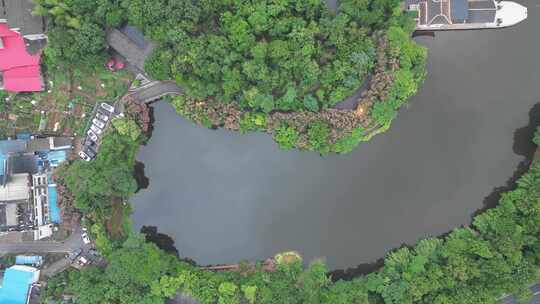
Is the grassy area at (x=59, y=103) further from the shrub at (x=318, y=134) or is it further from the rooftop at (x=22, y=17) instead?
the shrub at (x=318, y=134)

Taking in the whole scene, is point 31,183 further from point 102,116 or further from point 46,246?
point 102,116

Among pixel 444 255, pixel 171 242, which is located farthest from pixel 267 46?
pixel 444 255

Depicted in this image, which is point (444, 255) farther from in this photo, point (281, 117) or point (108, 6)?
point (108, 6)

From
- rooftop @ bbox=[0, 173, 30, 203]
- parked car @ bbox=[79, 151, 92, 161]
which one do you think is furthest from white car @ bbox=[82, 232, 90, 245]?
parked car @ bbox=[79, 151, 92, 161]

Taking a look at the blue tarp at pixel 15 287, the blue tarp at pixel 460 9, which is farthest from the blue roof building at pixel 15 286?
the blue tarp at pixel 460 9

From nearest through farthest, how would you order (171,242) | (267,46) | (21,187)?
(267,46), (21,187), (171,242)

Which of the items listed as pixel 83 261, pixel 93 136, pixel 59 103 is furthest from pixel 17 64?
pixel 83 261

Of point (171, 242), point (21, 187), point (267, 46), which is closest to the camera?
point (267, 46)
